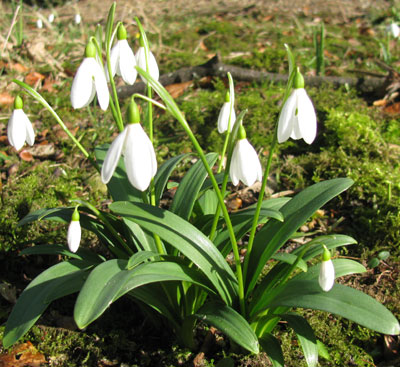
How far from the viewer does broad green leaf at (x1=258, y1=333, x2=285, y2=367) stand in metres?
1.49

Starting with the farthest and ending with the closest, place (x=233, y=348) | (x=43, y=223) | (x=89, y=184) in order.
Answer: (x=89, y=184), (x=43, y=223), (x=233, y=348)

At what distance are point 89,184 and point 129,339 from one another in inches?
43.6

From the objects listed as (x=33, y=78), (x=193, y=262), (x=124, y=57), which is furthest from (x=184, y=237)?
(x=33, y=78)

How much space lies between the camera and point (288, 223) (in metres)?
1.54

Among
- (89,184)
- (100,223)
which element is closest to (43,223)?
(89,184)

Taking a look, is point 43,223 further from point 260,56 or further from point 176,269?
point 260,56

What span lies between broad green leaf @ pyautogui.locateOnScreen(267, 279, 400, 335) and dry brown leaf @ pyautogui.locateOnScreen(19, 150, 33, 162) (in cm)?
212

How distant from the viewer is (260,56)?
13.8 feet

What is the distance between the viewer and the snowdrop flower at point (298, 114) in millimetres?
1217

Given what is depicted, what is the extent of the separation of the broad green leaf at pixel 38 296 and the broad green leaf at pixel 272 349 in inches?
27.9

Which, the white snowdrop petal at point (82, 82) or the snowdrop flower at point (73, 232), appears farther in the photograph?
the snowdrop flower at point (73, 232)

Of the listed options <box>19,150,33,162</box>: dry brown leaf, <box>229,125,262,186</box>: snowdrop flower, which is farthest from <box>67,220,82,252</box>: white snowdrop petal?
<box>19,150,33,162</box>: dry brown leaf

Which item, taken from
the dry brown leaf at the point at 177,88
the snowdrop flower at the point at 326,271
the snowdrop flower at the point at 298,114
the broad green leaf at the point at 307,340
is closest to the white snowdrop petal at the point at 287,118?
the snowdrop flower at the point at 298,114

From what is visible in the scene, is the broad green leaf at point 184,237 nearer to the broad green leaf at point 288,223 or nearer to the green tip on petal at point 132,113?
the broad green leaf at point 288,223
